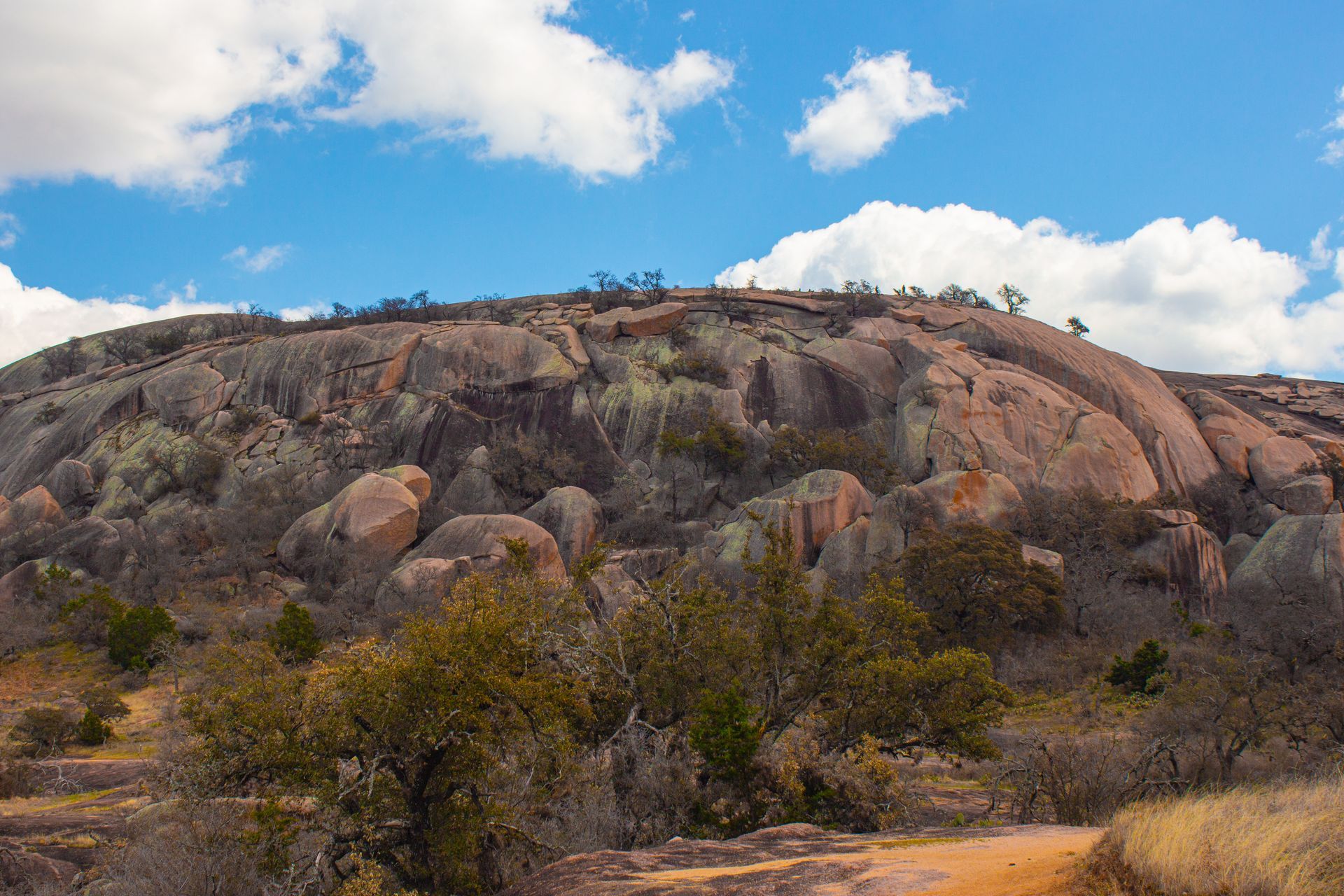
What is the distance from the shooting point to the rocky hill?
30750mm

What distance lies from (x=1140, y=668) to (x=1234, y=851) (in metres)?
18.4

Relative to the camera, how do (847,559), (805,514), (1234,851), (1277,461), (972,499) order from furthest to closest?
(1277,461)
(805,514)
(972,499)
(847,559)
(1234,851)

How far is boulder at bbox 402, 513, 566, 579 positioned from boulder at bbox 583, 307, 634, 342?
58.4 feet

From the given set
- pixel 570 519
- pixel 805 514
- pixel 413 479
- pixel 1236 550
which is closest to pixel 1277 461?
pixel 1236 550

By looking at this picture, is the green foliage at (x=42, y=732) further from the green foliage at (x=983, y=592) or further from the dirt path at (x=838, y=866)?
the green foliage at (x=983, y=592)

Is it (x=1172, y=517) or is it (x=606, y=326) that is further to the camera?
(x=606, y=326)

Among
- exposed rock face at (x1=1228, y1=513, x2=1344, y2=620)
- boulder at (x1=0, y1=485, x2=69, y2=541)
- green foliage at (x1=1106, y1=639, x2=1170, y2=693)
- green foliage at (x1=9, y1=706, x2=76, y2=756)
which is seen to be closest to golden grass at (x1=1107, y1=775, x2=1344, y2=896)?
green foliage at (x1=1106, y1=639, x2=1170, y2=693)

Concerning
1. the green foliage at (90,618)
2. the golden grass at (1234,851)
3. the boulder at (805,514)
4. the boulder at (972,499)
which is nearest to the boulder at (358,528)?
the green foliage at (90,618)

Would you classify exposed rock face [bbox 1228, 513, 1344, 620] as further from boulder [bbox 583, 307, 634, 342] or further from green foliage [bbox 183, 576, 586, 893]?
boulder [bbox 583, 307, 634, 342]

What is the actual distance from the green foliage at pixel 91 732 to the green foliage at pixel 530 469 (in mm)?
19431

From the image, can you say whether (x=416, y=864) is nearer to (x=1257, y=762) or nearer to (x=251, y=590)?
(x=1257, y=762)

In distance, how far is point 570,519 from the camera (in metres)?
33.0

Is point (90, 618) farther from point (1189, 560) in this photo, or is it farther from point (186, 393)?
point (1189, 560)

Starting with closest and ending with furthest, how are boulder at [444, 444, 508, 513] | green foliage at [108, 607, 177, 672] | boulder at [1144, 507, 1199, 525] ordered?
green foliage at [108, 607, 177, 672] → boulder at [1144, 507, 1199, 525] → boulder at [444, 444, 508, 513]
